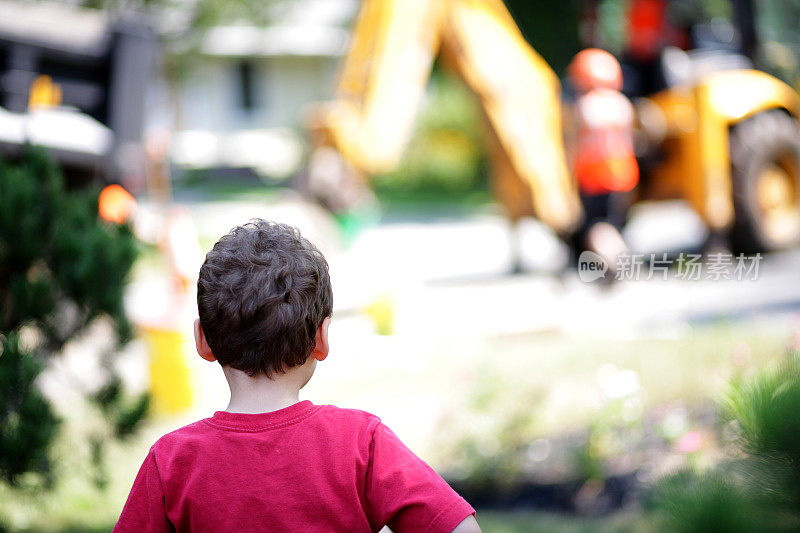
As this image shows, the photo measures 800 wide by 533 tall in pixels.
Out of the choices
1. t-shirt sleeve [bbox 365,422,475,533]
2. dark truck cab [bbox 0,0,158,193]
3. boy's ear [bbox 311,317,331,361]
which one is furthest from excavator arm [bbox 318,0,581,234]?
t-shirt sleeve [bbox 365,422,475,533]

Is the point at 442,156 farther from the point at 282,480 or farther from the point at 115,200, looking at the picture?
the point at 282,480

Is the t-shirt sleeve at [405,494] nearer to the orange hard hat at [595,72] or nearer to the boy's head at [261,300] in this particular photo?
the boy's head at [261,300]

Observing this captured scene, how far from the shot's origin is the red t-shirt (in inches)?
53.2

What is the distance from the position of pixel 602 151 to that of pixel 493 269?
2674 millimetres

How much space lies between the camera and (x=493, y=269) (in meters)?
8.90

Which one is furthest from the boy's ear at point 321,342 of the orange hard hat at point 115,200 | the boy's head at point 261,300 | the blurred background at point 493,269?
the orange hard hat at point 115,200

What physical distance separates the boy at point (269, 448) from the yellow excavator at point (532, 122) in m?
5.28

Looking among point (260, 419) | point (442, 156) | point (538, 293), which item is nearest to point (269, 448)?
point (260, 419)

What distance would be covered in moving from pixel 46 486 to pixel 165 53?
12726 millimetres

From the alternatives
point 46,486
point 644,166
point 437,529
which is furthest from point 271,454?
point 644,166

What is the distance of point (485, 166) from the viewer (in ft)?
71.2

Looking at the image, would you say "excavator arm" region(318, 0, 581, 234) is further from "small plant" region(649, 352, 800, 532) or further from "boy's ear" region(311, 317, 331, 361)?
"small plant" region(649, 352, 800, 532)

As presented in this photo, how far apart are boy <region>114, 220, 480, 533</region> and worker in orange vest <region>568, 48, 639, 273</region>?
531 cm

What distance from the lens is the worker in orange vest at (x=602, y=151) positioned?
20.7 ft
